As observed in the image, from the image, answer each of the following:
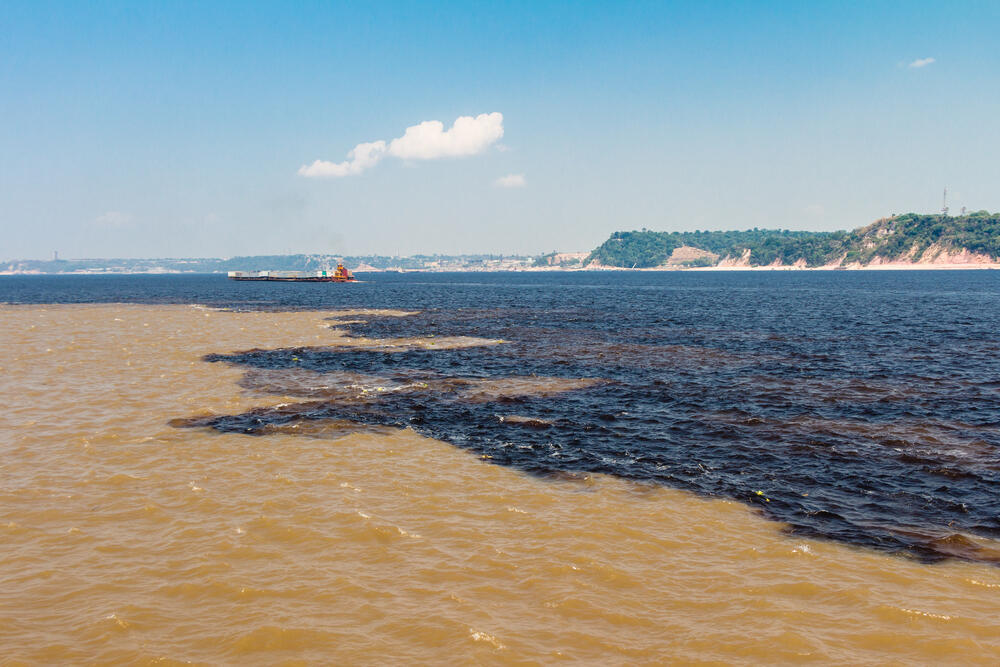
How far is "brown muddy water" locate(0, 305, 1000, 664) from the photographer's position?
10547 millimetres

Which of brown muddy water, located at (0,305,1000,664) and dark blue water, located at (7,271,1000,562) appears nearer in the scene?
→ brown muddy water, located at (0,305,1000,664)

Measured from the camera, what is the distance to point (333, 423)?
2583 cm

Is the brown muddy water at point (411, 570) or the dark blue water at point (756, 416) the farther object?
the dark blue water at point (756, 416)

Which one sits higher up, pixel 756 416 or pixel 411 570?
pixel 756 416

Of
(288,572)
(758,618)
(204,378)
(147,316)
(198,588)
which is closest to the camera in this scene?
(758,618)

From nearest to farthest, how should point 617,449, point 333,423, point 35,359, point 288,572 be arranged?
point 288,572 → point 617,449 → point 333,423 → point 35,359

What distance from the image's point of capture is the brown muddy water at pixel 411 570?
34.6 feet

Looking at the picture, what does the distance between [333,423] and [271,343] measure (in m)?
30.7

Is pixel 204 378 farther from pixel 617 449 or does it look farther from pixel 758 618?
pixel 758 618

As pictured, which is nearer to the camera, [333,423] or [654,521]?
[654,521]

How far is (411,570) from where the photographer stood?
1322 centimetres

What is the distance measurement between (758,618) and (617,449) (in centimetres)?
1103

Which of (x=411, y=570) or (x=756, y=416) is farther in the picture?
(x=756, y=416)

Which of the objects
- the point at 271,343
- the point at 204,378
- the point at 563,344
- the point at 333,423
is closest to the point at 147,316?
the point at 271,343
